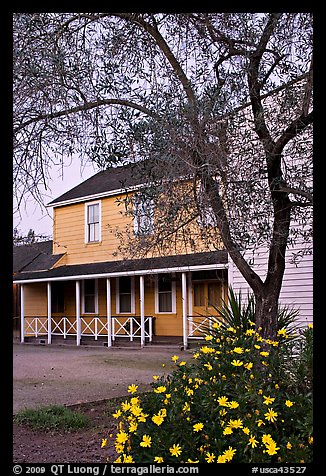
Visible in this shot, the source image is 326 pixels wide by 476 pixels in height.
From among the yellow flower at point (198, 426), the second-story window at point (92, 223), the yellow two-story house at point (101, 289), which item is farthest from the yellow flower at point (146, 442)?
the second-story window at point (92, 223)

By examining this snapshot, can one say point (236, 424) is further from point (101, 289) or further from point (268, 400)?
point (101, 289)

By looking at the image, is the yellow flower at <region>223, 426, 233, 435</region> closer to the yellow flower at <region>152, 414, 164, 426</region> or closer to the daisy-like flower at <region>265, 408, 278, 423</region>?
the daisy-like flower at <region>265, 408, 278, 423</region>

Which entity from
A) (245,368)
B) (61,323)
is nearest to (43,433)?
(245,368)

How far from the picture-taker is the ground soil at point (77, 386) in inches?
207

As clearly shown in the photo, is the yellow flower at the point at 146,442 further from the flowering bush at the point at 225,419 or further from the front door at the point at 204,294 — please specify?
the front door at the point at 204,294

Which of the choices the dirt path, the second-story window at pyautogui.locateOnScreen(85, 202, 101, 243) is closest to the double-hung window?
the second-story window at pyautogui.locateOnScreen(85, 202, 101, 243)

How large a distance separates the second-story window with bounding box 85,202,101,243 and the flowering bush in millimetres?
14059

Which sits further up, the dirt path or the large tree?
the large tree

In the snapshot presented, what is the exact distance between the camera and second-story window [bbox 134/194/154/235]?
502 centimetres

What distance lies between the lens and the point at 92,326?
707 inches
